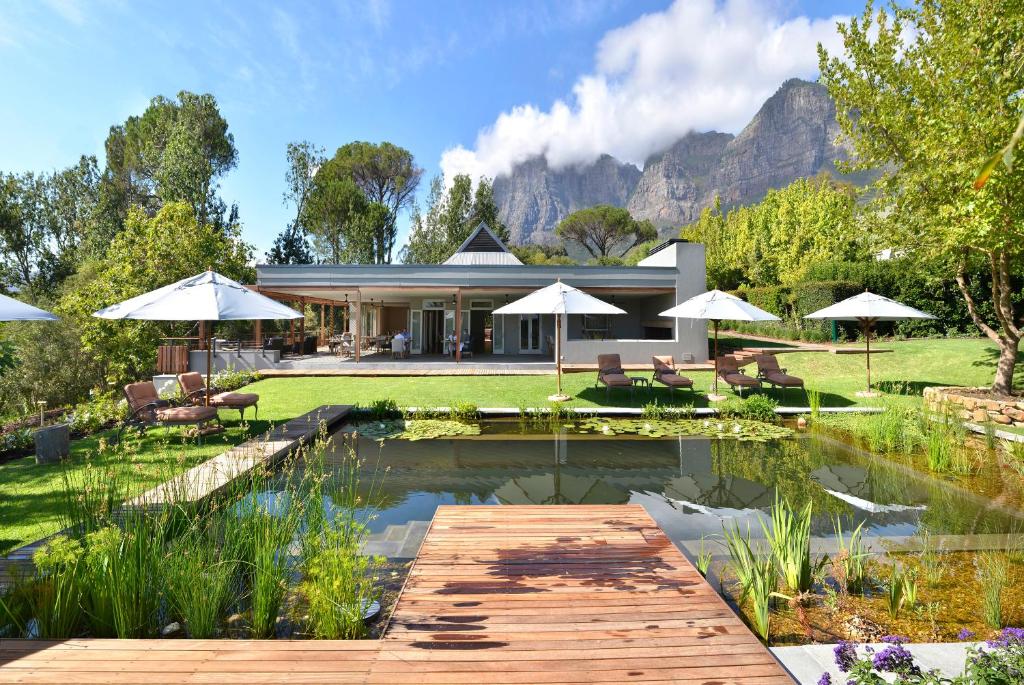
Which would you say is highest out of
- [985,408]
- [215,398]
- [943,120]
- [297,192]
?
[297,192]

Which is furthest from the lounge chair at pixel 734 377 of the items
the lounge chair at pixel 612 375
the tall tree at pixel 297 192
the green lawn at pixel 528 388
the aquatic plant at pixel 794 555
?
the tall tree at pixel 297 192

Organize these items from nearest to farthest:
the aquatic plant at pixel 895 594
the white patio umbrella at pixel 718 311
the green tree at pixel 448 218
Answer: the aquatic plant at pixel 895 594, the white patio umbrella at pixel 718 311, the green tree at pixel 448 218

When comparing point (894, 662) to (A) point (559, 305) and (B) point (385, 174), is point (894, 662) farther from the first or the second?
(B) point (385, 174)

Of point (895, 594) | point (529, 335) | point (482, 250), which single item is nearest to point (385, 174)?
point (482, 250)

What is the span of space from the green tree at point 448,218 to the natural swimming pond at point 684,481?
Result: 31176mm

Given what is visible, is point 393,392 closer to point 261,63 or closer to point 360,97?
point 261,63

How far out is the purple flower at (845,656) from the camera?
8.31 ft

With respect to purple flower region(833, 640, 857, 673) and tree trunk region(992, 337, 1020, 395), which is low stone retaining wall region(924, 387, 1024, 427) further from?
purple flower region(833, 640, 857, 673)

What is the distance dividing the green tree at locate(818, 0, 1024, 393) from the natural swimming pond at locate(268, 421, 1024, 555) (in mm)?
4236

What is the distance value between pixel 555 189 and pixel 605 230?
94740 mm

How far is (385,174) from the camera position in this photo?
41.8 metres

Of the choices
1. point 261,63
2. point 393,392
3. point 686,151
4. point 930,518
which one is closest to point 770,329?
point 393,392

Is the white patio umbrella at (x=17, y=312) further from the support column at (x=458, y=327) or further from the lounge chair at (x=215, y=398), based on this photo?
the support column at (x=458, y=327)

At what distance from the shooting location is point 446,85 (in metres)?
17.6
